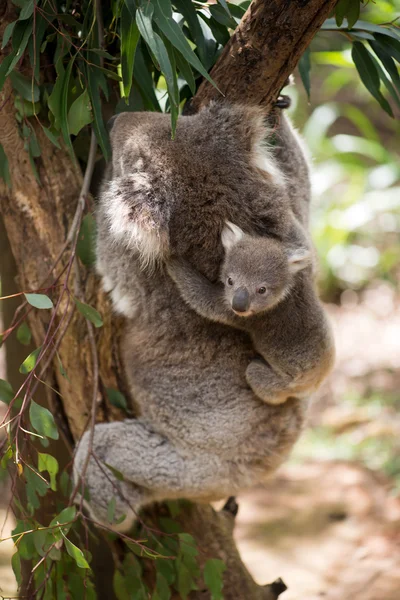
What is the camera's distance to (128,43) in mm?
1849

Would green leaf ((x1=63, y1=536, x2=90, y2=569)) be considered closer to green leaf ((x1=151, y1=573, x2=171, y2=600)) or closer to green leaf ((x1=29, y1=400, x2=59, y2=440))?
green leaf ((x1=29, y1=400, x2=59, y2=440))

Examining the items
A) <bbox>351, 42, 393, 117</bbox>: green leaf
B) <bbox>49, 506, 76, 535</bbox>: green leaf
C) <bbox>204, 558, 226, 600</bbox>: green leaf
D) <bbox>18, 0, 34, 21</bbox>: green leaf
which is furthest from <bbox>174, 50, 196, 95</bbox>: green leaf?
<bbox>204, 558, 226, 600</bbox>: green leaf

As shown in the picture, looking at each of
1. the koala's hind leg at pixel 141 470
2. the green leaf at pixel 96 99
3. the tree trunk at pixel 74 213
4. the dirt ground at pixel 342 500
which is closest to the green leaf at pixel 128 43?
the green leaf at pixel 96 99

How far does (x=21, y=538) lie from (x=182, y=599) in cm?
91

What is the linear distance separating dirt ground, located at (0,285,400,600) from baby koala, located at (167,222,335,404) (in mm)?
1751

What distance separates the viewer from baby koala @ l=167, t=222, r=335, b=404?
205 cm

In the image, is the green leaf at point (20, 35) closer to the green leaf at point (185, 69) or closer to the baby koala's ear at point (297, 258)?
the green leaf at point (185, 69)

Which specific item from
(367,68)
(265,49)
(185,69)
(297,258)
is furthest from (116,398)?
(367,68)

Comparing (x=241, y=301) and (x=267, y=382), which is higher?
(x=241, y=301)

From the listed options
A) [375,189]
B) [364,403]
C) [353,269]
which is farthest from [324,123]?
[364,403]

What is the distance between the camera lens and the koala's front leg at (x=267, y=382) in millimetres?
2322

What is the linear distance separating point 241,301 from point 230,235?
24 centimetres

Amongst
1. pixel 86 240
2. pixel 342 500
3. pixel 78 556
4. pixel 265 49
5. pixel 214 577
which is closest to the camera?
pixel 78 556

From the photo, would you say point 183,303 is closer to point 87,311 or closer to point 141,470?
point 87,311
